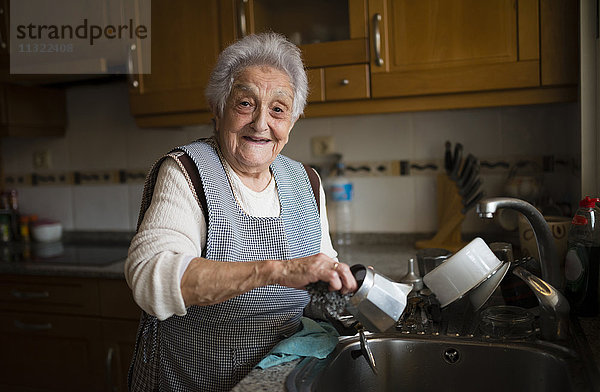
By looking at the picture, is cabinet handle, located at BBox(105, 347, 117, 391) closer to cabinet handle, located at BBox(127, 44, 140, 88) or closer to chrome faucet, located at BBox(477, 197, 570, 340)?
cabinet handle, located at BBox(127, 44, 140, 88)

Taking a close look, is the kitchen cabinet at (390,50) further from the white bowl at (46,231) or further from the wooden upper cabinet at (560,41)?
the white bowl at (46,231)

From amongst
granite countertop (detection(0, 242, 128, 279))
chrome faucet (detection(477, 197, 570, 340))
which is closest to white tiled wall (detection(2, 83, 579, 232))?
granite countertop (detection(0, 242, 128, 279))

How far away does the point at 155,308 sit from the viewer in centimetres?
86

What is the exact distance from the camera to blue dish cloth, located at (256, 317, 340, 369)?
3.12ft

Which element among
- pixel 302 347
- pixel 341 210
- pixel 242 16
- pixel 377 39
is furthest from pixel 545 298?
pixel 242 16

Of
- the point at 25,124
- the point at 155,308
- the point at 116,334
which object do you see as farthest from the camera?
the point at 25,124

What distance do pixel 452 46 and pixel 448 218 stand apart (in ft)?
2.10

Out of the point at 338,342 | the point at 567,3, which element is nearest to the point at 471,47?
the point at 567,3

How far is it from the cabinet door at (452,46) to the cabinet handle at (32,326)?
149 cm

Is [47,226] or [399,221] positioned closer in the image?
[399,221]

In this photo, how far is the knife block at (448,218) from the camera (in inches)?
76.4

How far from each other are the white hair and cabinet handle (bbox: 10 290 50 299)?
1205mm

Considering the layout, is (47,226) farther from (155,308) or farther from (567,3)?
(567,3)

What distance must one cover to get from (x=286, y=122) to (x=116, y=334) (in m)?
1.16
